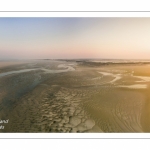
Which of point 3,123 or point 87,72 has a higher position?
point 87,72

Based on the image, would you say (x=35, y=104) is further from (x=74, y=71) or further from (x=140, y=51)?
(x=140, y=51)

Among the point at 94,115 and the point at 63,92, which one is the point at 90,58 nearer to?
the point at 63,92
